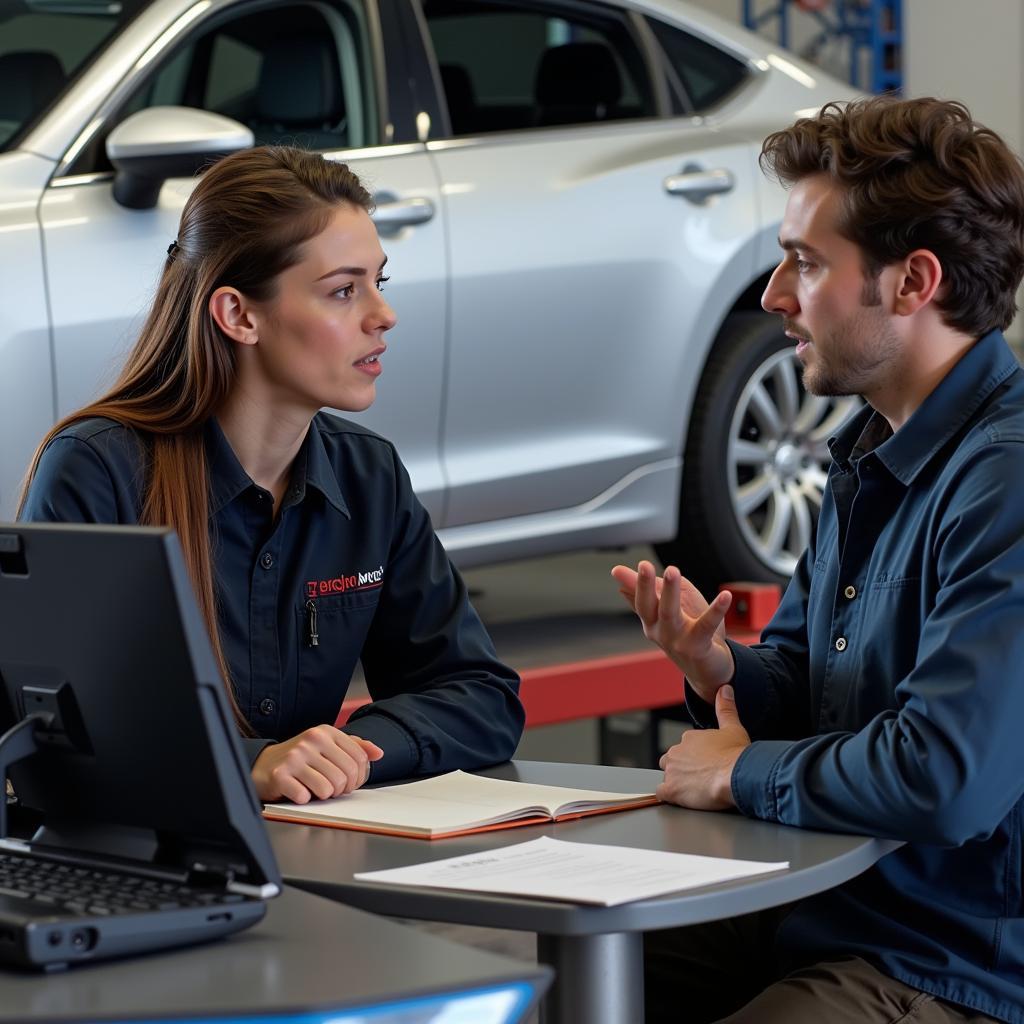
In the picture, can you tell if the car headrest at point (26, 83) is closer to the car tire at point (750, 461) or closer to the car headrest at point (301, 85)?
the car headrest at point (301, 85)

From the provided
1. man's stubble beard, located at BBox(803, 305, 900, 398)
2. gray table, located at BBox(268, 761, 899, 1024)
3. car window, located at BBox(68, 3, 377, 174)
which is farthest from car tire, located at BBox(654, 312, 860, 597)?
gray table, located at BBox(268, 761, 899, 1024)

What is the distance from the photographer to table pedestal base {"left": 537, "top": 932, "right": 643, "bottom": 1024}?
1371 millimetres

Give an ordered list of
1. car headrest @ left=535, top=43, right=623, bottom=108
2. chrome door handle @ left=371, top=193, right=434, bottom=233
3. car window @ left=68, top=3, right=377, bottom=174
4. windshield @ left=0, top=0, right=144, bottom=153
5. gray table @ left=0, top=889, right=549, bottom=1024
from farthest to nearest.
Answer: car headrest @ left=535, top=43, right=623, bottom=108
car window @ left=68, top=3, right=377, bottom=174
chrome door handle @ left=371, top=193, right=434, bottom=233
windshield @ left=0, top=0, right=144, bottom=153
gray table @ left=0, top=889, right=549, bottom=1024

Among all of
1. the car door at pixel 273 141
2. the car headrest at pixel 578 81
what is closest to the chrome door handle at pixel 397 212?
the car door at pixel 273 141

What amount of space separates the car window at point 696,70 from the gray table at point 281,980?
10.1ft

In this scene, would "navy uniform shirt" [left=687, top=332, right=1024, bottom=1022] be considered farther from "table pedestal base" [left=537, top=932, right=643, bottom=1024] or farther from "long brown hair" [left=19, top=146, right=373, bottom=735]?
"long brown hair" [left=19, top=146, right=373, bottom=735]

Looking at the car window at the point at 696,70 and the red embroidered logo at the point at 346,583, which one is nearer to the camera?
the red embroidered logo at the point at 346,583

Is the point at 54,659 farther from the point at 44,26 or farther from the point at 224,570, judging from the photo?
the point at 44,26

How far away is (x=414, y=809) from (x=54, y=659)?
18.6 inches

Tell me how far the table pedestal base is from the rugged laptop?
0.28 metres

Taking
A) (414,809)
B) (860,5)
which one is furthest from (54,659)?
(860,5)

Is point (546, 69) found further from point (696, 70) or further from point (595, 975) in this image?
point (595, 975)

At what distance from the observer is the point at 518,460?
140 inches

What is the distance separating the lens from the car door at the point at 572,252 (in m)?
3.46
